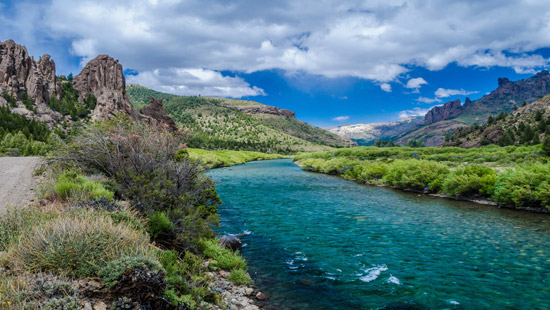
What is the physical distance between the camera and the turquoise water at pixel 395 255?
33.2 feet

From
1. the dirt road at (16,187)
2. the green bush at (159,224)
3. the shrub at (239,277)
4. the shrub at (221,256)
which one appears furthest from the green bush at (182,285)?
the dirt road at (16,187)

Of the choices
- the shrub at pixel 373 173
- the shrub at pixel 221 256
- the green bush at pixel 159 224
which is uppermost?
the shrub at pixel 373 173

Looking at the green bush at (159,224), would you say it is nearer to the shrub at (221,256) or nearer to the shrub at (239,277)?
the shrub at (221,256)

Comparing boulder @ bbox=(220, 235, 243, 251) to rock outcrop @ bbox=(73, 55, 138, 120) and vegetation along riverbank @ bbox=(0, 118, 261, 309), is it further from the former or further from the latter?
rock outcrop @ bbox=(73, 55, 138, 120)

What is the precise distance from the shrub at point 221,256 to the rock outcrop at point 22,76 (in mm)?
128840

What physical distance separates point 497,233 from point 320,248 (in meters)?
11.6

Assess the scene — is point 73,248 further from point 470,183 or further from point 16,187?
point 470,183

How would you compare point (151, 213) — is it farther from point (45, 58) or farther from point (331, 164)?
point (45, 58)

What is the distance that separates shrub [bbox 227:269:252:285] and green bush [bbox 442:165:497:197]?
27.0 m

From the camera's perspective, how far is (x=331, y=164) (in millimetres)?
60688

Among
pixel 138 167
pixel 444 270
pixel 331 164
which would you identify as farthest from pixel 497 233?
pixel 331 164

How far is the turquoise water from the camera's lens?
10109 mm

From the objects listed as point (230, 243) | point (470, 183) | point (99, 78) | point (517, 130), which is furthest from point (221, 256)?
point (99, 78)

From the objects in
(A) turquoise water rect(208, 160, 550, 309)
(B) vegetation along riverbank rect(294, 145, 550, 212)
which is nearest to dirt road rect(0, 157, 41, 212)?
(A) turquoise water rect(208, 160, 550, 309)
